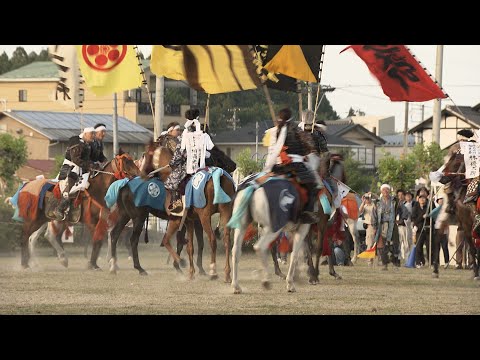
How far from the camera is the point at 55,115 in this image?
6316cm

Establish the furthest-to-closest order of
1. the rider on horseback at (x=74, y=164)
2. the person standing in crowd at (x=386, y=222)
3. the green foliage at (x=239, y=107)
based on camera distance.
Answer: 1. the green foliage at (x=239, y=107)
2. the person standing in crowd at (x=386, y=222)
3. the rider on horseback at (x=74, y=164)

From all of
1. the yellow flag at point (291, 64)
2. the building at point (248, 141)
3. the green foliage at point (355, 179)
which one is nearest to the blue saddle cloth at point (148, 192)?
the yellow flag at point (291, 64)

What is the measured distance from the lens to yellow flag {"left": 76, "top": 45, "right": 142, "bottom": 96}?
23609mm

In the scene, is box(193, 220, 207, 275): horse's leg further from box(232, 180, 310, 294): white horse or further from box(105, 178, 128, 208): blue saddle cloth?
box(232, 180, 310, 294): white horse

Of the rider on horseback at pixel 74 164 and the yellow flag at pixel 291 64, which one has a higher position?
the yellow flag at pixel 291 64

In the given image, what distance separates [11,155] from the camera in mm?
41531

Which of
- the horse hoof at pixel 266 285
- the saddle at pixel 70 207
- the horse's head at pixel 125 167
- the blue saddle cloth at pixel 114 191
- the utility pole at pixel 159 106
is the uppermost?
the utility pole at pixel 159 106

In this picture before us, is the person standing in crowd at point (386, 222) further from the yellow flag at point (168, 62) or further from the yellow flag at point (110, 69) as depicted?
the yellow flag at point (168, 62)

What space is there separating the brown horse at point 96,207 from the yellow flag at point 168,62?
5.65 feet

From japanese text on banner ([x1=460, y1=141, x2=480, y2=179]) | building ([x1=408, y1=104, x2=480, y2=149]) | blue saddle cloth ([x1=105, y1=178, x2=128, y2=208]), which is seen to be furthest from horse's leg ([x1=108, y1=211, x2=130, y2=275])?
building ([x1=408, y1=104, x2=480, y2=149])

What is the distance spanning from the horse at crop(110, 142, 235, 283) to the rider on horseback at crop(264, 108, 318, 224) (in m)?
2.07

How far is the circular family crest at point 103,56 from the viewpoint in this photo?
2353cm

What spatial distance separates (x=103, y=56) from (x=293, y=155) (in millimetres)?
7754

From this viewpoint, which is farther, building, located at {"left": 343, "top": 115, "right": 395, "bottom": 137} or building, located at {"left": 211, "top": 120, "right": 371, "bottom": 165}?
building, located at {"left": 343, "top": 115, "right": 395, "bottom": 137}
